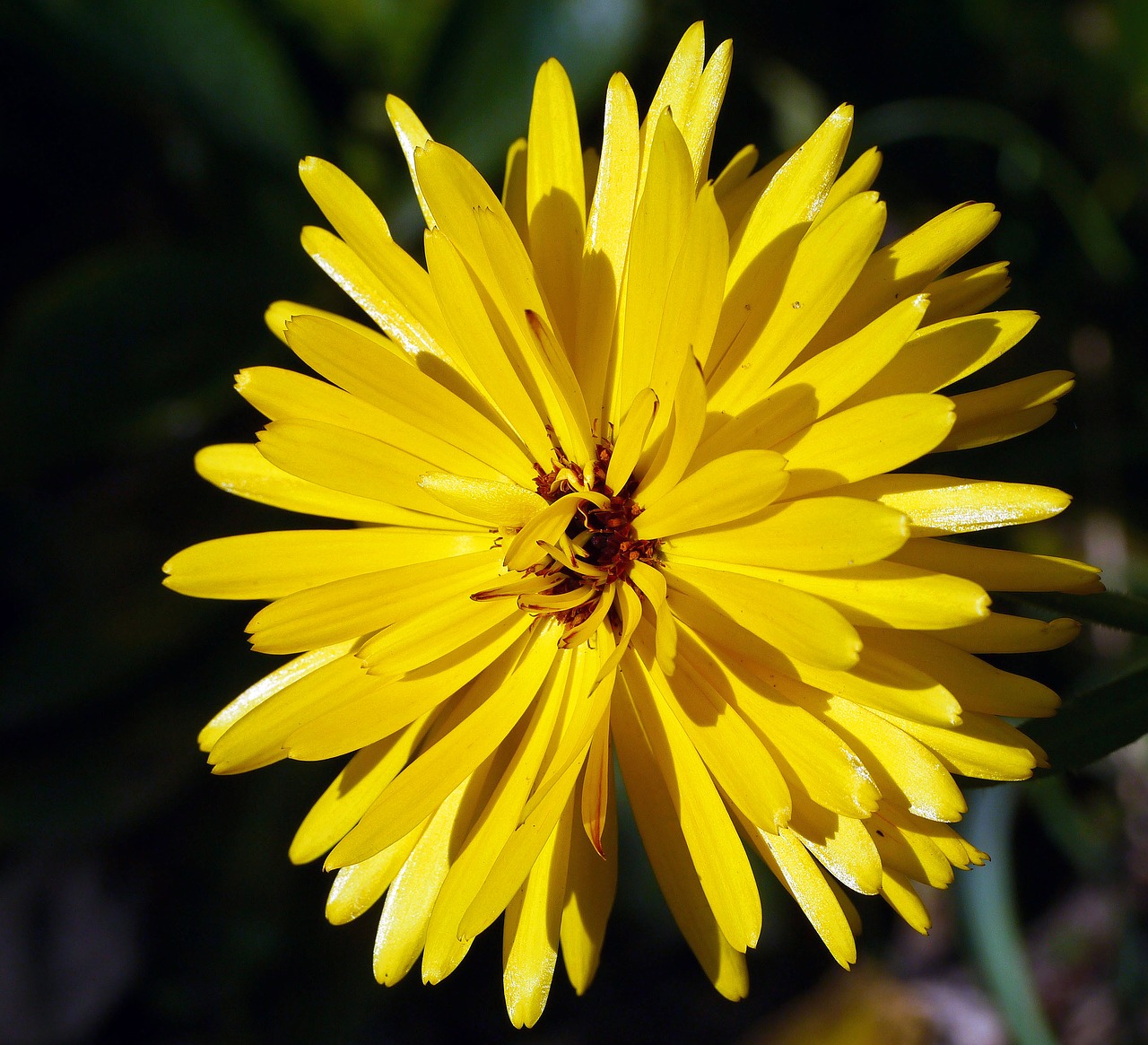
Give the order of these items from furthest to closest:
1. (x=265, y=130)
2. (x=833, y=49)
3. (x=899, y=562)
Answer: (x=833, y=49) → (x=265, y=130) → (x=899, y=562)

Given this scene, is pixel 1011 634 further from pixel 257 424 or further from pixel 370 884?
pixel 257 424

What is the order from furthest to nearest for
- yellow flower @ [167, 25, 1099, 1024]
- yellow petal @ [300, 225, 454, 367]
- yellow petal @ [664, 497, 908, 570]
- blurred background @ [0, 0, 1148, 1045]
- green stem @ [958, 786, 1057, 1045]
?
blurred background @ [0, 0, 1148, 1045], green stem @ [958, 786, 1057, 1045], yellow petal @ [300, 225, 454, 367], yellow flower @ [167, 25, 1099, 1024], yellow petal @ [664, 497, 908, 570]

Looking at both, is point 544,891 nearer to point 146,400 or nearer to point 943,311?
point 943,311

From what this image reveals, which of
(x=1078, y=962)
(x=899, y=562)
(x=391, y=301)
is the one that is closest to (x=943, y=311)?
(x=899, y=562)

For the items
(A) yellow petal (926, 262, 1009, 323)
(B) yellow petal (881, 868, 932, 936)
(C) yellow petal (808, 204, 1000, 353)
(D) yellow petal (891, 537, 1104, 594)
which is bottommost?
(B) yellow petal (881, 868, 932, 936)

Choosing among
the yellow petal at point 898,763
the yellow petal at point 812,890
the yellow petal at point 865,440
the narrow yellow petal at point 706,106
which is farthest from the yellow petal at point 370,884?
the narrow yellow petal at point 706,106

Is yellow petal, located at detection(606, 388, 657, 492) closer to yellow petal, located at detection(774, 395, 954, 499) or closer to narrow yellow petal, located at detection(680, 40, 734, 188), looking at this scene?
yellow petal, located at detection(774, 395, 954, 499)

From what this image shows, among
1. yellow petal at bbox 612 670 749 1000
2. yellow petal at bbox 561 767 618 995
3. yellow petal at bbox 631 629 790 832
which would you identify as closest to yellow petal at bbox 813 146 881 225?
yellow petal at bbox 631 629 790 832
